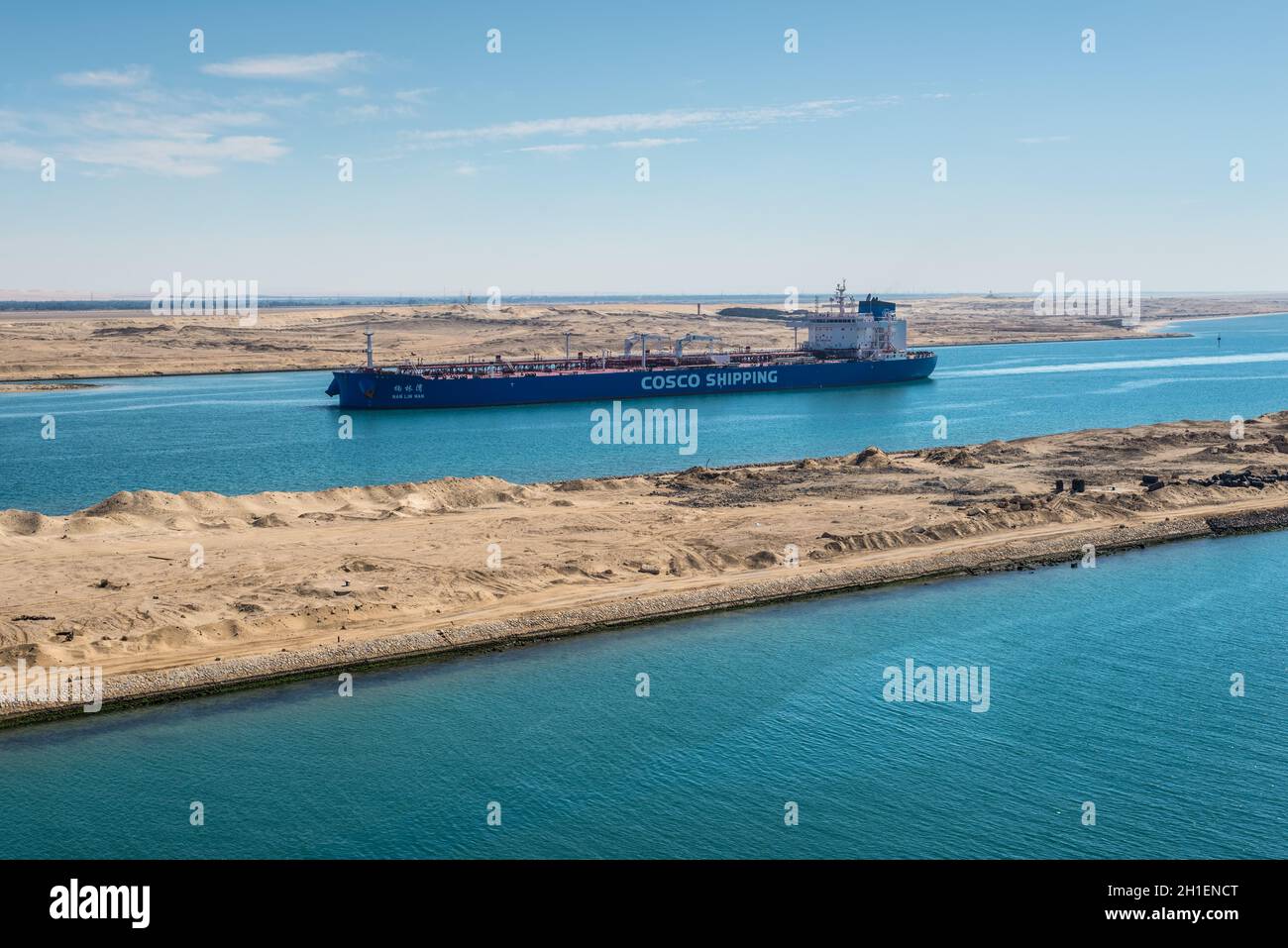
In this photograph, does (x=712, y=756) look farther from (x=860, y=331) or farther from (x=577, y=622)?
(x=860, y=331)

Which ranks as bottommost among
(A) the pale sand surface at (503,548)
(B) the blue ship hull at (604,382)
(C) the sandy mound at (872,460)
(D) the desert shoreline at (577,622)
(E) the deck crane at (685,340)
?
(D) the desert shoreline at (577,622)

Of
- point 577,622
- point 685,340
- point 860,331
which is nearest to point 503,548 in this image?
point 577,622

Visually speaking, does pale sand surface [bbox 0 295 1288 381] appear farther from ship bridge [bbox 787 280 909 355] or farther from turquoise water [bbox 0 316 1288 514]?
ship bridge [bbox 787 280 909 355]

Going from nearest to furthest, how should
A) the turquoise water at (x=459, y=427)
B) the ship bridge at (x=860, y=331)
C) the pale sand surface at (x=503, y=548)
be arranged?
the pale sand surface at (x=503, y=548) → the turquoise water at (x=459, y=427) → the ship bridge at (x=860, y=331)

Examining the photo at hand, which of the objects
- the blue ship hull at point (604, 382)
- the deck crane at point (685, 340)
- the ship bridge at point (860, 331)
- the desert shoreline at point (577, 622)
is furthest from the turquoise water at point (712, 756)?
the ship bridge at point (860, 331)

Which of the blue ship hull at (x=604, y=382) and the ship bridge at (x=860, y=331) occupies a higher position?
the ship bridge at (x=860, y=331)

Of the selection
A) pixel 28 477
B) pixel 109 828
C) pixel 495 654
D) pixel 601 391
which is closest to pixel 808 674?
pixel 495 654

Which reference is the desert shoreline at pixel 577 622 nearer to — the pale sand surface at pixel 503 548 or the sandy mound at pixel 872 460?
the pale sand surface at pixel 503 548

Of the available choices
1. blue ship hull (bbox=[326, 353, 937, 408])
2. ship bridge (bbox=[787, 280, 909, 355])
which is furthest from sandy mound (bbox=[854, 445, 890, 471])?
ship bridge (bbox=[787, 280, 909, 355])
